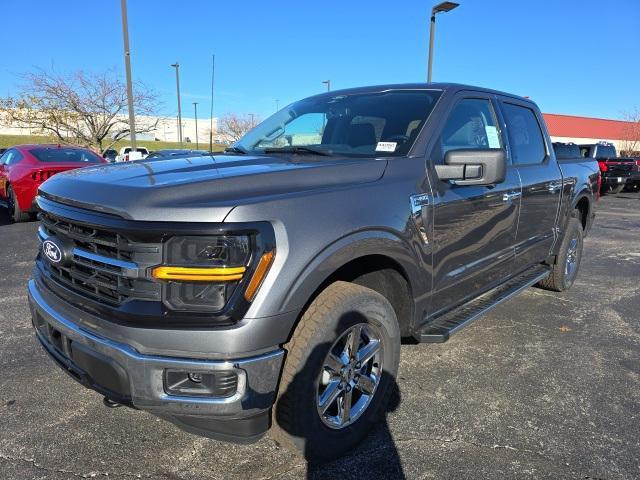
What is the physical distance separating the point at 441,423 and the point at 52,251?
221 cm

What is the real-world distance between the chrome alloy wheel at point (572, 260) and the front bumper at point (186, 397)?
4268 mm

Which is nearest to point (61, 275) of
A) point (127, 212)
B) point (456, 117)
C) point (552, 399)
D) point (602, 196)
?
point (127, 212)

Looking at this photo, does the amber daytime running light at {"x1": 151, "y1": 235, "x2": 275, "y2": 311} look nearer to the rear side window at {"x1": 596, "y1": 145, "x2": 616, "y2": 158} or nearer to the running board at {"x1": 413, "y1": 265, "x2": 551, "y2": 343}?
the running board at {"x1": 413, "y1": 265, "x2": 551, "y2": 343}

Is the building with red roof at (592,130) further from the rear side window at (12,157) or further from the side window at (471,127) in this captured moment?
the side window at (471,127)

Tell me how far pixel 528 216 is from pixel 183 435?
300 cm

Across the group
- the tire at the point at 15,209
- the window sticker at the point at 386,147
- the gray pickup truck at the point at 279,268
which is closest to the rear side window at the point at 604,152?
the gray pickup truck at the point at 279,268

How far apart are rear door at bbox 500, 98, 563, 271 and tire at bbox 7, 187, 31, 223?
27.6 ft

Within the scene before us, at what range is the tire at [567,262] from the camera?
4.97 meters

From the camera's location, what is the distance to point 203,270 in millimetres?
1826

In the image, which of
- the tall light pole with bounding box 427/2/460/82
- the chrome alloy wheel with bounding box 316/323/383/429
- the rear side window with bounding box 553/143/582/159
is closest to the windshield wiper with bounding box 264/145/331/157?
the chrome alloy wheel with bounding box 316/323/383/429

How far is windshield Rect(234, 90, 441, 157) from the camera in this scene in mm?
2975

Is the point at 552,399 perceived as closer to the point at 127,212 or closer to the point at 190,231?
the point at 190,231

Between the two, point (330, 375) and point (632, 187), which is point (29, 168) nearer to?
point (330, 375)

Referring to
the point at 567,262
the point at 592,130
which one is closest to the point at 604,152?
the point at 567,262
